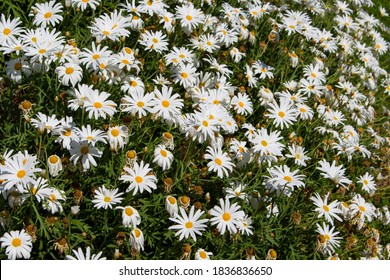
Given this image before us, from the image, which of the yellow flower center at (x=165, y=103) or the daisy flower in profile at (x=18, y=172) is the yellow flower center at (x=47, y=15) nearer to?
the yellow flower center at (x=165, y=103)

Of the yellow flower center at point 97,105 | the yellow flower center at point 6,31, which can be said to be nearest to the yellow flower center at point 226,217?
the yellow flower center at point 97,105

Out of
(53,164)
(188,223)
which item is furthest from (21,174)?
(188,223)

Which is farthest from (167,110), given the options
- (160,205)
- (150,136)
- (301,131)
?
(301,131)

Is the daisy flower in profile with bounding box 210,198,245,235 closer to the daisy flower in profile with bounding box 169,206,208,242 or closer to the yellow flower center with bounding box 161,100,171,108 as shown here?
the daisy flower in profile with bounding box 169,206,208,242

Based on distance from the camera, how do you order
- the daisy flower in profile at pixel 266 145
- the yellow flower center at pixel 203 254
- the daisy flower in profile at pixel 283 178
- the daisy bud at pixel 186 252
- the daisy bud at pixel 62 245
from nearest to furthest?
the daisy bud at pixel 62 245 → the daisy bud at pixel 186 252 → the yellow flower center at pixel 203 254 → the daisy flower in profile at pixel 283 178 → the daisy flower in profile at pixel 266 145

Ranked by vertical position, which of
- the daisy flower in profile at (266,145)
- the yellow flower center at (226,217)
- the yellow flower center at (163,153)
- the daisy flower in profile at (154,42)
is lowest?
the yellow flower center at (226,217)

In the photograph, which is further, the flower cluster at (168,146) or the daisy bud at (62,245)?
the flower cluster at (168,146)

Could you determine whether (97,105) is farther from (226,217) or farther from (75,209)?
(226,217)
